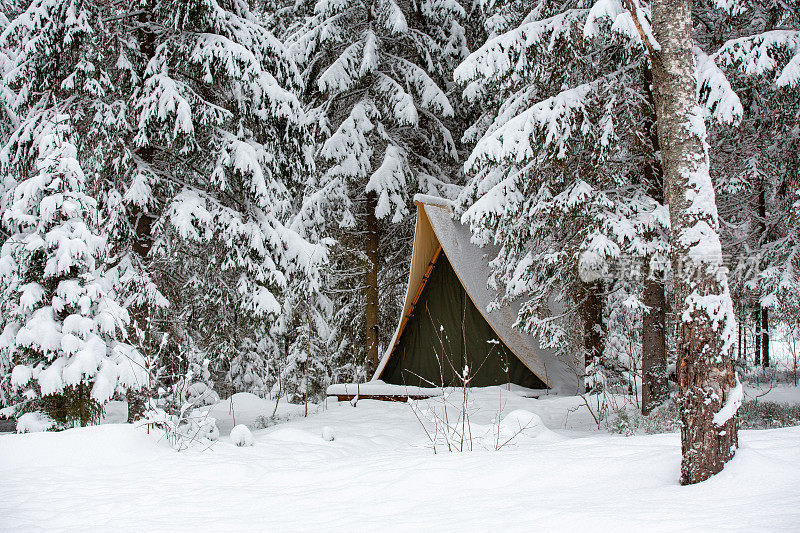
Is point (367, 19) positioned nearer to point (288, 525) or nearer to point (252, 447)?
point (252, 447)

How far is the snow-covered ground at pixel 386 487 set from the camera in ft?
8.63

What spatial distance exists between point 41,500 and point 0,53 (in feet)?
31.1

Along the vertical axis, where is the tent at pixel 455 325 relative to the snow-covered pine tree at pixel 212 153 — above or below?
below

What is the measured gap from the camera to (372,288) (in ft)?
37.9

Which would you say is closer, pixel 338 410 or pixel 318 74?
pixel 338 410

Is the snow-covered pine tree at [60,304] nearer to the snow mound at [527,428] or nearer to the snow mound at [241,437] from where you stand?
the snow mound at [241,437]

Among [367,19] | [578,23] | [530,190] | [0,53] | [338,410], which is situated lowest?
[338,410]

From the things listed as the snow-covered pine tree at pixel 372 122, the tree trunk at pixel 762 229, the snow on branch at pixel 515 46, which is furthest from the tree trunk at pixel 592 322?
the snow-covered pine tree at pixel 372 122

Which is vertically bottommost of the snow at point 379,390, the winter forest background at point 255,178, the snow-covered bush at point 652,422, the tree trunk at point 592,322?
the snow at point 379,390

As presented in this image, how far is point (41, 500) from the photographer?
3.52 m

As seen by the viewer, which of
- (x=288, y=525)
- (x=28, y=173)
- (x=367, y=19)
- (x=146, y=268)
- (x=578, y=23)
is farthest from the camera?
(x=367, y=19)

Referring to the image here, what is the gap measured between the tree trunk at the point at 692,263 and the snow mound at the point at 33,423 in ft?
20.8

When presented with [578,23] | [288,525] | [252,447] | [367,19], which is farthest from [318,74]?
[288,525]

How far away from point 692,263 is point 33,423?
6677mm
